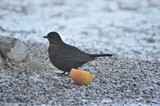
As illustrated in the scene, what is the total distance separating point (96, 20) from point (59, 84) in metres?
7.90

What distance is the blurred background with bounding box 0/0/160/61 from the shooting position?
35.6 ft

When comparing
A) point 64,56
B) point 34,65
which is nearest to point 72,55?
point 64,56

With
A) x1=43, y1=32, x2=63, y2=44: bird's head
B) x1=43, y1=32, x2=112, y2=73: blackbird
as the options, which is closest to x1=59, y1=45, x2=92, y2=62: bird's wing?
x1=43, y1=32, x2=112, y2=73: blackbird

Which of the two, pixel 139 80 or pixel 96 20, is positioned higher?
pixel 96 20

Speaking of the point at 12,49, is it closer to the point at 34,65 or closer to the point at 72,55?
the point at 34,65

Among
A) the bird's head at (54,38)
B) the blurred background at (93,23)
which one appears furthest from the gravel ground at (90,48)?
the bird's head at (54,38)

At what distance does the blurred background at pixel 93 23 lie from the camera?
10.8 metres

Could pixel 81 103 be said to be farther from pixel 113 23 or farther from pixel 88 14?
pixel 88 14

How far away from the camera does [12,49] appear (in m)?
7.20

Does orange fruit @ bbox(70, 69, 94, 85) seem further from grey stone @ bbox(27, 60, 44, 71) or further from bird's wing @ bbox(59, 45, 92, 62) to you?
grey stone @ bbox(27, 60, 44, 71)

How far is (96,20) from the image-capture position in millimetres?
14375

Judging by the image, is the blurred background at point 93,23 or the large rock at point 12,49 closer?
the large rock at point 12,49

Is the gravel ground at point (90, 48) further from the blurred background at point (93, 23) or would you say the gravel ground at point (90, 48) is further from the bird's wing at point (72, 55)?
the bird's wing at point (72, 55)

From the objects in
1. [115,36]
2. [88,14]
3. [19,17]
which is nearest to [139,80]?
[115,36]
